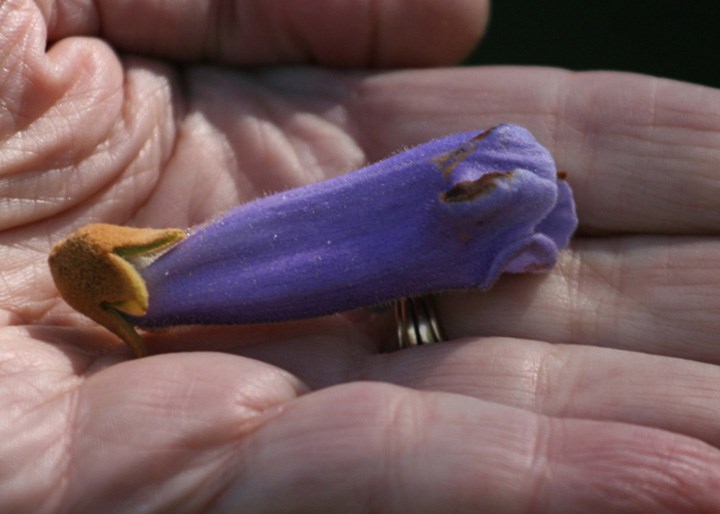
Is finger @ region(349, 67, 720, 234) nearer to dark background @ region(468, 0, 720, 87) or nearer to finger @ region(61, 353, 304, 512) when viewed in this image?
finger @ region(61, 353, 304, 512)

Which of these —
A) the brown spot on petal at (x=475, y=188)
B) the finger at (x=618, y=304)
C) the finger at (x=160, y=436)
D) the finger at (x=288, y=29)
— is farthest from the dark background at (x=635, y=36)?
the finger at (x=160, y=436)

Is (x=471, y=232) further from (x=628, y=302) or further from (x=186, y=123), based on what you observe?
(x=186, y=123)

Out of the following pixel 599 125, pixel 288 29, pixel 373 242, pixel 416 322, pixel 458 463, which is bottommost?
pixel 416 322

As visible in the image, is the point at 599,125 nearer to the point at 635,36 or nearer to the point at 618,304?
the point at 618,304

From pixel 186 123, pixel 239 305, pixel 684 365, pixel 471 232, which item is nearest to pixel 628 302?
pixel 684 365

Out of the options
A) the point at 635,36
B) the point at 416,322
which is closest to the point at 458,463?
the point at 416,322

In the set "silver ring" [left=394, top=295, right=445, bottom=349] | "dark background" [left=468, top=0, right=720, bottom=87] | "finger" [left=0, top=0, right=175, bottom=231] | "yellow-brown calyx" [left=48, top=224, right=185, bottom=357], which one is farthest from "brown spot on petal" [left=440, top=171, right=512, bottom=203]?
"dark background" [left=468, top=0, right=720, bottom=87]

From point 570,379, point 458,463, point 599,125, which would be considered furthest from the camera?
point 599,125
